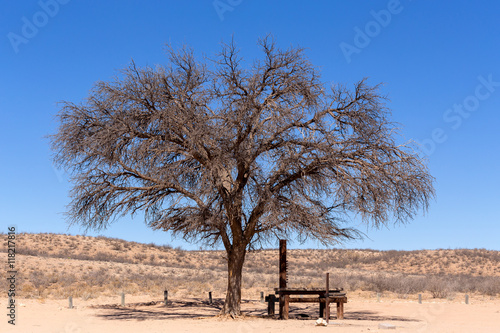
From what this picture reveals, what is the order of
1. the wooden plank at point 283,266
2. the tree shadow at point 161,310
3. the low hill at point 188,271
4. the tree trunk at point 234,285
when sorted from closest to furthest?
the tree trunk at point 234,285 → the wooden plank at point 283,266 → the tree shadow at point 161,310 → the low hill at point 188,271

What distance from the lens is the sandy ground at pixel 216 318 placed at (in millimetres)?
16875

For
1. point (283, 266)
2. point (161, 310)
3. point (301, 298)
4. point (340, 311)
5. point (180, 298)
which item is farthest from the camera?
point (180, 298)

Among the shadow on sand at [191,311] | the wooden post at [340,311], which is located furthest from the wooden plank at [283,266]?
the wooden post at [340,311]

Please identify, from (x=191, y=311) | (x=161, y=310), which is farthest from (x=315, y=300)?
(x=161, y=310)

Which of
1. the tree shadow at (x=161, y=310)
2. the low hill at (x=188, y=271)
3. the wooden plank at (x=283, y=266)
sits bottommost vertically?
the tree shadow at (x=161, y=310)

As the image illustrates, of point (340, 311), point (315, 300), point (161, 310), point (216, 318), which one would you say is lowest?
point (161, 310)

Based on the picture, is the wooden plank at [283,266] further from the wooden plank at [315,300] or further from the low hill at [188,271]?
the low hill at [188,271]

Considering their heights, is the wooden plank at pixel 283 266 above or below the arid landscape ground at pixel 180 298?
above

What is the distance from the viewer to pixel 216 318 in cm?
1964

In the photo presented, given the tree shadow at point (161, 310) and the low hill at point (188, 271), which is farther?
the low hill at point (188, 271)

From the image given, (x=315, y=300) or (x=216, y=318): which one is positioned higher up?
(x=315, y=300)

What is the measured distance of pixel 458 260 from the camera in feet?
221

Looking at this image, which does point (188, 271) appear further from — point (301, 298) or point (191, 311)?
point (301, 298)

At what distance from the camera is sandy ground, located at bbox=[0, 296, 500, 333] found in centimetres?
1688
